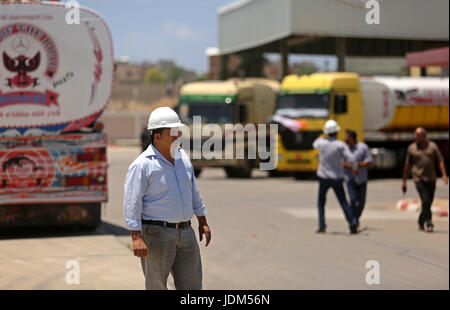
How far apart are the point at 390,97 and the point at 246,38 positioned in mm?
25140

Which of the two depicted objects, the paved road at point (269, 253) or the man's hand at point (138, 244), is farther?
the paved road at point (269, 253)

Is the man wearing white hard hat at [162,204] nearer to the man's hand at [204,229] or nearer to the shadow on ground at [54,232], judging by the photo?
the man's hand at [204,229]

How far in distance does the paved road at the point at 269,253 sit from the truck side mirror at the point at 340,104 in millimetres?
8640

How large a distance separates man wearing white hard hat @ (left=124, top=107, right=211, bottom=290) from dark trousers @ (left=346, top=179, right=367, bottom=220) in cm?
963

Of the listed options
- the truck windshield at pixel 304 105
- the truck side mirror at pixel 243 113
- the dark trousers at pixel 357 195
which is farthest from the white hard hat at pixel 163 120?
the truck side mirror at pixel 243 113

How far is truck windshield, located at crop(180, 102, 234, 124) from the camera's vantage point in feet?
94.4

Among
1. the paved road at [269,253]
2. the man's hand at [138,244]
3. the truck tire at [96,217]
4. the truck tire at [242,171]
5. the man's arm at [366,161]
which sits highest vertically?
the man's hand at [138,244]

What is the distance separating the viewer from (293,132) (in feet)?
92.4

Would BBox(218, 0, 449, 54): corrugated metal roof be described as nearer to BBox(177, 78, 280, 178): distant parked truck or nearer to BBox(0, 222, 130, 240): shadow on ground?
BBox(177, 78, 280, 178): distant parked truck

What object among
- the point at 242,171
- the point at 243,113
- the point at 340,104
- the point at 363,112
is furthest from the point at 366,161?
the point at 242,171

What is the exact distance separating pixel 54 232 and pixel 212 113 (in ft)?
49.2

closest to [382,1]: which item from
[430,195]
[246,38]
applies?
[246,38]

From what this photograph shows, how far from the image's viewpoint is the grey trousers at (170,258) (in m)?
6.20

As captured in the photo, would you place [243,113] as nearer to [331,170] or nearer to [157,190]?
[331,170]
